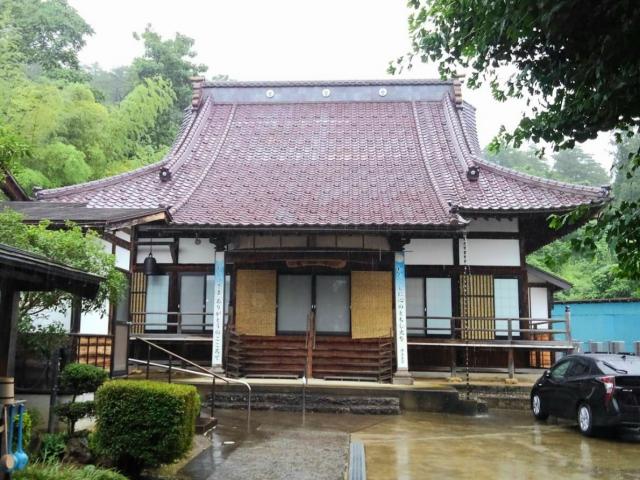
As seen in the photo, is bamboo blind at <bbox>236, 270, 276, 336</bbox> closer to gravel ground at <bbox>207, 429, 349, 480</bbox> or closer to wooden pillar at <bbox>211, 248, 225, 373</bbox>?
wooden pillar at <bbox>211, 248, 225, 373</bbox>

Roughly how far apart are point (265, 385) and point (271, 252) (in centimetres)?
346

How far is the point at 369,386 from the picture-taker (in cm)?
1325

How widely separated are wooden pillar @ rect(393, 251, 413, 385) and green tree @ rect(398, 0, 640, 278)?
744 cm

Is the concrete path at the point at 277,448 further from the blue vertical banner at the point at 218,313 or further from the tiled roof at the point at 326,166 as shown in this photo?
the tiled roof at the point at 326,166

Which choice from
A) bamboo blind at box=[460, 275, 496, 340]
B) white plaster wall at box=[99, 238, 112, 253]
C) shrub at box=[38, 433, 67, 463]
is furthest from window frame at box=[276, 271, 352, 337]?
shrub at box=[38, 433, 67, 463]

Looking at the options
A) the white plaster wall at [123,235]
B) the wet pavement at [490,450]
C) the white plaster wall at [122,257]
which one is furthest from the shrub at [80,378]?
the wet pavement at [490,450]

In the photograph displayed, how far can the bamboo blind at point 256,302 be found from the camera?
15.6 meters

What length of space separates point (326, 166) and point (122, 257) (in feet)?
28.7

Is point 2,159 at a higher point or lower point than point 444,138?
lower

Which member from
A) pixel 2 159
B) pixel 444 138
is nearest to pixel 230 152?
pixel 444 138

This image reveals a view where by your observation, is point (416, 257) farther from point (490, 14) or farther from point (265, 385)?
point (490, 14)

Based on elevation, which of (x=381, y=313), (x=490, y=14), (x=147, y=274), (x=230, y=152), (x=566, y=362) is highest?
(x=230, y=152)

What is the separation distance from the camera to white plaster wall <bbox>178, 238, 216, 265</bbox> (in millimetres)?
16656

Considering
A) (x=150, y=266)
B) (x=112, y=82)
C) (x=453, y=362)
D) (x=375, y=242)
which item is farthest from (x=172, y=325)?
(x=112, y=82)
